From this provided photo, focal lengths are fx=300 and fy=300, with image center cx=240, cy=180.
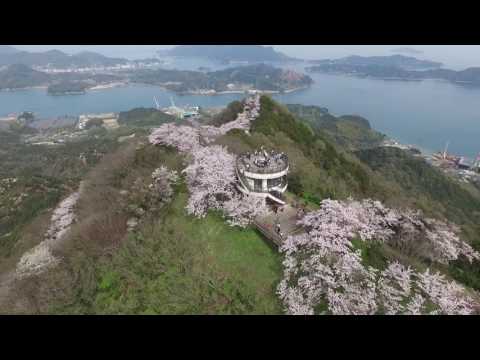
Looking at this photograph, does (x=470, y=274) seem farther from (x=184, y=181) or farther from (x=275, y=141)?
(x=275, y=141)

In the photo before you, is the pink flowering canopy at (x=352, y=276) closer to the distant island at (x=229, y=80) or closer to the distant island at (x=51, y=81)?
the distant island at (x=229, y=80)

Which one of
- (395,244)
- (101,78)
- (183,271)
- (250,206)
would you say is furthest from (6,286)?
(101,78)

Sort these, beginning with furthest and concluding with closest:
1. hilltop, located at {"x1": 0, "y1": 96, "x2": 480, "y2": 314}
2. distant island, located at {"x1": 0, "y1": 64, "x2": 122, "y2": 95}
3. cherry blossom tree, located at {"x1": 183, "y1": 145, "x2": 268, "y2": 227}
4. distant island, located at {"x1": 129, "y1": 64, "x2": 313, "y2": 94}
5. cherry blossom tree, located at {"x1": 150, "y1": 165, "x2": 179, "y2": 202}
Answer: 1. distant island, located at {"x1": 129, "y1": 64, "x2": 313, "y2": 94}
2. distant island, located at {"x1": 0, "y1": 64, "x2": 122, "y2": 95}
3. cherry blossom tree, located at {"x1": 150, "y1": 165, "x2": 179, "y2": 202}
4. cherry blossom tree, located at {"x1": 183, "y1": 145, "x2": 268, "y2": 227}
5. hilltop, located at {"x1": 0, "y1": 96, "x2": 480, "y2": 314}

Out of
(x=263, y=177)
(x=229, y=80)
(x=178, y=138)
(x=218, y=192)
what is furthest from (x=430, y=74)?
(x=218, y=192)

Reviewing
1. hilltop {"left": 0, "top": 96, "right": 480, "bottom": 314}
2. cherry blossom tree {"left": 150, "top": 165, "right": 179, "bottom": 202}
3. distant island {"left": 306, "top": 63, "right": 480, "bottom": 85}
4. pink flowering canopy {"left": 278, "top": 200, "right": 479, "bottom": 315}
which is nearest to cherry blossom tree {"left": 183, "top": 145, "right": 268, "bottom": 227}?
hilltop {"left": 0, "top": 96, "right": 480, "bottom": 314}

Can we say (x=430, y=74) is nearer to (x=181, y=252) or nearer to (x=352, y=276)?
(x=352, y=276)

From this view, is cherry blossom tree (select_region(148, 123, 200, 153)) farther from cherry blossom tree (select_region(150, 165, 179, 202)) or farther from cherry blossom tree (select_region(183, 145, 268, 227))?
cherry blossom tree (select_region(150, 165, 179, 202))
